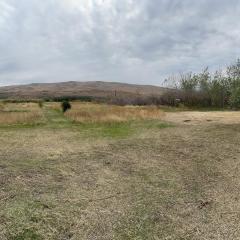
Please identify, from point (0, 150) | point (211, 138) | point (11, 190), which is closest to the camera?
point (11, 190)

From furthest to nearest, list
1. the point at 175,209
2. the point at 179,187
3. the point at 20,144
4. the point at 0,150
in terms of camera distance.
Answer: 1. the point at 20,144
2. the point at 0,150
3. the point at 179,187
4. the point at 175,209

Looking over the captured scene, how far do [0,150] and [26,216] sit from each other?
32.1ft

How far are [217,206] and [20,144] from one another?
12.3 metres

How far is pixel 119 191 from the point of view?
1077 cm

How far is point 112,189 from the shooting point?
36.0 ft

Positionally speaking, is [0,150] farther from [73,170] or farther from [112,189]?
[112,189]

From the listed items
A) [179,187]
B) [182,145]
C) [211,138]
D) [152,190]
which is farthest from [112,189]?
[211,138]

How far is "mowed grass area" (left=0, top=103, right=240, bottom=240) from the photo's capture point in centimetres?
795

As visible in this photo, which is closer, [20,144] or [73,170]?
[73,170]

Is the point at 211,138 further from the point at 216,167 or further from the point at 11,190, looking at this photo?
the point at 11,190

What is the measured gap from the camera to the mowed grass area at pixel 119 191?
7953mm

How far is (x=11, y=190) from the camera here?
1038 cm

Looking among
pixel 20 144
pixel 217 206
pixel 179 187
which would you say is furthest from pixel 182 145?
pixel 217 206

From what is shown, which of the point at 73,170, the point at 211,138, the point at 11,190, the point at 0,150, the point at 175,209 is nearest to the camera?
the point at 175,209
